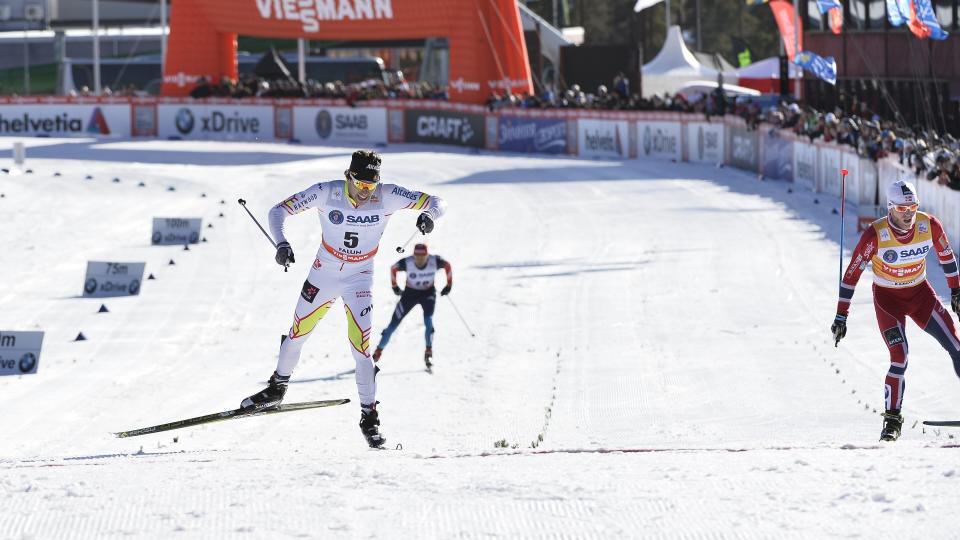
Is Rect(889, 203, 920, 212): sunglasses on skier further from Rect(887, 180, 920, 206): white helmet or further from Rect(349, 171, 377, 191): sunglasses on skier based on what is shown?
Rect(349, 171, 377, 191): sunglasses on skier

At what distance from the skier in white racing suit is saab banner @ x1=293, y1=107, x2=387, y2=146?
124 feet

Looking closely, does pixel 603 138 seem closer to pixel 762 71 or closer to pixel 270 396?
pixel 762 71

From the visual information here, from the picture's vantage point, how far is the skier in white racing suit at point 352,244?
10844 millimetres

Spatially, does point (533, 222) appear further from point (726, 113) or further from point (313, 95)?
point (313, 95)

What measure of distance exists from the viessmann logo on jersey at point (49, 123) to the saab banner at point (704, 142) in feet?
73.9

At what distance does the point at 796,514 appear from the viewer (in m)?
7.87

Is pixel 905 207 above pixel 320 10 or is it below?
below

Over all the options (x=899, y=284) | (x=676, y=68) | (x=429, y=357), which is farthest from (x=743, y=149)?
(x=899, y=284)

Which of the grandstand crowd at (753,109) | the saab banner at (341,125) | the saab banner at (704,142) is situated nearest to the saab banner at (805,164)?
the grandstand crowd at (753,109)

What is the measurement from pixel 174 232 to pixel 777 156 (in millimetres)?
15313

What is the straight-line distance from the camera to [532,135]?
45.4m

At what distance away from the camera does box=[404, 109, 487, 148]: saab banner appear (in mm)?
47006

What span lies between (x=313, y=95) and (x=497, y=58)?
7644 mm

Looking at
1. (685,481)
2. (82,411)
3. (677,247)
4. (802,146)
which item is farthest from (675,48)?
(685,481)
